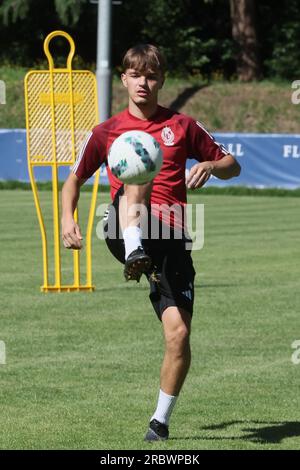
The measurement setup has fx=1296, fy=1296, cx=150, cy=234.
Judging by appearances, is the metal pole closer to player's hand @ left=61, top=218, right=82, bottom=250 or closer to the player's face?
the player's face

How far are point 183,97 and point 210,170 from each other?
39363 mm

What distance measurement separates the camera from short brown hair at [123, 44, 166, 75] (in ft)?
23.5

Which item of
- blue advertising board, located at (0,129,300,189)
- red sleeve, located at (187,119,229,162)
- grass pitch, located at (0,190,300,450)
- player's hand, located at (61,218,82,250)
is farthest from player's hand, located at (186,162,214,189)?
blue advertising board, located at (0,129,300,189)

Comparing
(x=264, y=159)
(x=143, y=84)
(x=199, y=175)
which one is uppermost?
(x=143, y=84)

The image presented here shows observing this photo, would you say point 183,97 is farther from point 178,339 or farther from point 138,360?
point 178,339

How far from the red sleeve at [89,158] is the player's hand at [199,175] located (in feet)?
2.10

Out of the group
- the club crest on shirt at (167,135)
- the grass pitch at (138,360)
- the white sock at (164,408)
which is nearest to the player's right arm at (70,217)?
the club crest on shirt at (167,135)

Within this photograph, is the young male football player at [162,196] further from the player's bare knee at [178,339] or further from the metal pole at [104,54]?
the metal pole at [104,54]

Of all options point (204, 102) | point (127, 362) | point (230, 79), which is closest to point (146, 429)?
point (127, 362)

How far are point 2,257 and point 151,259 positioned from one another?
11136mm

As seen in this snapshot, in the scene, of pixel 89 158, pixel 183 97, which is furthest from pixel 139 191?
pixel 183 97

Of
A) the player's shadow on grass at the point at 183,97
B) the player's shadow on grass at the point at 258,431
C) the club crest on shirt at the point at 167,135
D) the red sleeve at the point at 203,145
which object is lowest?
the player's shadow on grass at the point at 183,97

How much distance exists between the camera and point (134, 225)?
7059 mm

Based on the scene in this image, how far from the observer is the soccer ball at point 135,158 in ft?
22.5
